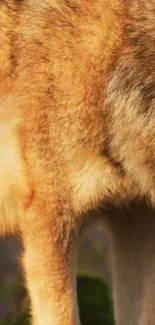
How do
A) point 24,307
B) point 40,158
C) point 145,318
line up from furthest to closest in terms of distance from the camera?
1. point 24,307
2. point 145,318
3. point 40,158

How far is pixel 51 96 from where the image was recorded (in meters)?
5.84

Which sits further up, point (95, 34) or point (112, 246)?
point (95, 34)

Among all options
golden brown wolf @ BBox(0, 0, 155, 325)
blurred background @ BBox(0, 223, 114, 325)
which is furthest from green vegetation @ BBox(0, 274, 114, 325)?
golden brown wolf @ BBox(0, 0, 155, 325)

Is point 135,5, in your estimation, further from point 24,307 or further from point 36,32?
point 24,307

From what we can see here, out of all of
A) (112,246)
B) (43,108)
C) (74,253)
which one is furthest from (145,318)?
(43,108)

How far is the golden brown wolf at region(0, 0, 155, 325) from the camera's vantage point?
19.1ft

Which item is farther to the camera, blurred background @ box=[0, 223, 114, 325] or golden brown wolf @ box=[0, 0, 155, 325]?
blurred background @ box=[0, 223, 114, 325]

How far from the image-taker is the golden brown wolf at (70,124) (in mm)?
5832

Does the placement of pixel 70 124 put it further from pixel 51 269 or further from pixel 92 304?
pixel 92 304

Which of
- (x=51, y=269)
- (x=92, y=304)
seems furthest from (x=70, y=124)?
(x=92, y=304)

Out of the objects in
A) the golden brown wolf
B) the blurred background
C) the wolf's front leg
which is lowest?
the blurred background

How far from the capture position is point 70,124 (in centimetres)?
583

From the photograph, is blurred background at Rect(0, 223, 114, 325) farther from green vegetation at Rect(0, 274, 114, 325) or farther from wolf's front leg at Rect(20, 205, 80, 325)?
wolf's front leg at Rect(20, 205, 80, 325)

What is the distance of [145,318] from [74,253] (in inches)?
31.1
